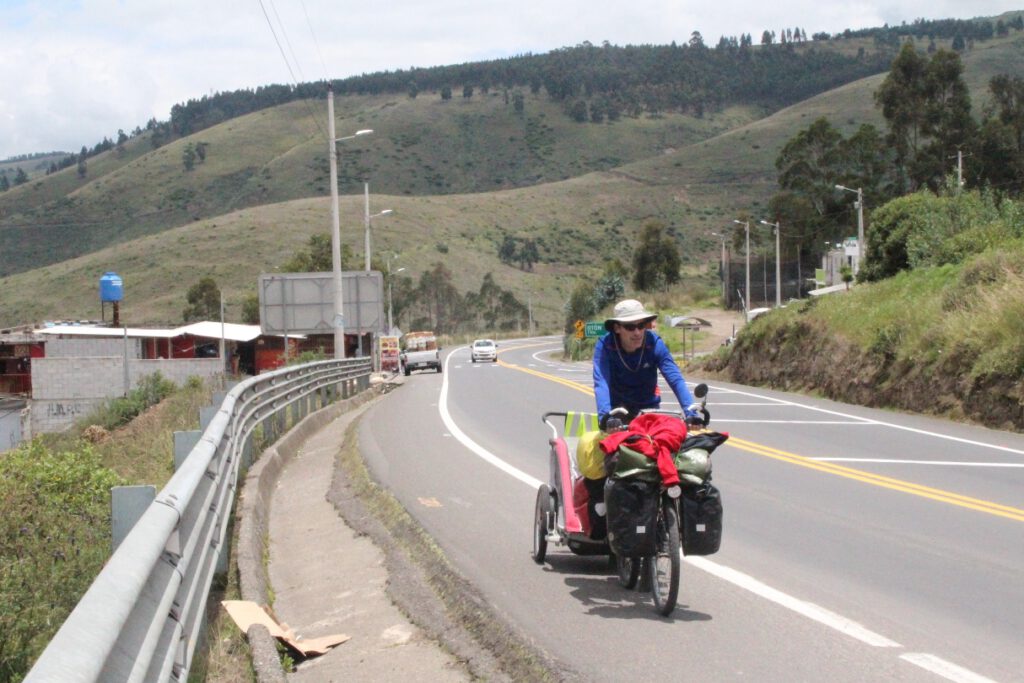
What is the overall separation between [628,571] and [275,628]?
2.32 meters

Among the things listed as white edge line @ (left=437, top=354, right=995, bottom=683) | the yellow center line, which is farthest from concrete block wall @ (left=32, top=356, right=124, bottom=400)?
white edge line @ (left=437, top=354, right=995, bottom=683)

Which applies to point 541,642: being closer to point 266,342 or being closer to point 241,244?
point 266,342

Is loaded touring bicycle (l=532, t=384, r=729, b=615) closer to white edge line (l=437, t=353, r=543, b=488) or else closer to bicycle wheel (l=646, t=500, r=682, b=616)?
bicycle wheel (l=646, t=500, r=682, b=616)

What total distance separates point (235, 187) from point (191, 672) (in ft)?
565

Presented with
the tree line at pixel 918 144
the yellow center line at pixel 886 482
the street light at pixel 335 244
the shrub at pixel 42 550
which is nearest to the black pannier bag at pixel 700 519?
the shrub at pixel 42 550

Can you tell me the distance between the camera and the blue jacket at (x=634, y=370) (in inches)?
318

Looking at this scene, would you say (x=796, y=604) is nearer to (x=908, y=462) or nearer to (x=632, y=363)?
(x=632, y=363)

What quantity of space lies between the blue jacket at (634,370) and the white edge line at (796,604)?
1308mm

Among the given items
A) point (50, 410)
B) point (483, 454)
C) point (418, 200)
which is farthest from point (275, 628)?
point (418, 200)

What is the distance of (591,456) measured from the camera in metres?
7.68

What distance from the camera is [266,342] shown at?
6950cm

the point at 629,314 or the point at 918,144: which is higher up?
the point at 918,144

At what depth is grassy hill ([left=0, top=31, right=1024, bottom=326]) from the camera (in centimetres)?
11581

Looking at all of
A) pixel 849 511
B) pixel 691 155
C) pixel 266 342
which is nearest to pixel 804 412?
pixel 849 511
